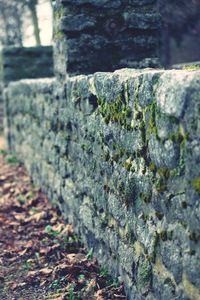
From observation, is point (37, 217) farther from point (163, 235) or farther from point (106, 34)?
point (163, 235)

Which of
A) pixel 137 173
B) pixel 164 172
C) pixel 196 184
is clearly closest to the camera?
pixel 196 184

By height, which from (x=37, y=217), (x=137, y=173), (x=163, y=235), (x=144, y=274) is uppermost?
(x=137, y=173)

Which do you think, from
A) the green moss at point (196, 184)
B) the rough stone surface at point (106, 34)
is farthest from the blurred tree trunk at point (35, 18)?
the green moss at point (196, 184)

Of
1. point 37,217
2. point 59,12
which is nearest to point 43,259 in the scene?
point 37,217

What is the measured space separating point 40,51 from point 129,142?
6.91 metres

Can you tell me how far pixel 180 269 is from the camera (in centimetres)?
240

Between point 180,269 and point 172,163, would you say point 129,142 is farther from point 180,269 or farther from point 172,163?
point 180,269

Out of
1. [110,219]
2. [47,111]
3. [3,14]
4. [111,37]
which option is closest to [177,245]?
[110,219]

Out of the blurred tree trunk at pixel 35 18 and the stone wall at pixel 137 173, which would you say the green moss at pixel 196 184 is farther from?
the blurred tree trunk at pixel 35 18

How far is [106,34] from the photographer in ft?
15.8

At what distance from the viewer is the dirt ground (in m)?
3.46

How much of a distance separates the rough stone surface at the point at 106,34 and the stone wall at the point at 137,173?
38 centimetres

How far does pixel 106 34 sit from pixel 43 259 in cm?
227

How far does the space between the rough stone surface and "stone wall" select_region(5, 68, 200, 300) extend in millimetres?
375
